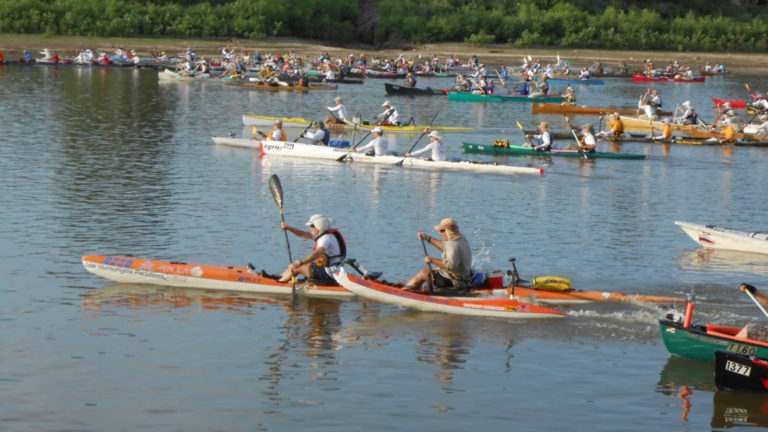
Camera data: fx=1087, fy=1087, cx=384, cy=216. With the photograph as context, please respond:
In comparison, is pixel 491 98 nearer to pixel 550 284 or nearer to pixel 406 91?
pixel 406 91

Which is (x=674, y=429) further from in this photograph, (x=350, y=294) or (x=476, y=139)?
(x=476, y=139)

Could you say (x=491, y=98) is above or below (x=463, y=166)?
above

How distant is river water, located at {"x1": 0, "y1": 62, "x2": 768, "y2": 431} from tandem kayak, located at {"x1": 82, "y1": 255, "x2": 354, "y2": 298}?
21 centimetres

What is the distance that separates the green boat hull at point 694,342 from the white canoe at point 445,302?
2648mm

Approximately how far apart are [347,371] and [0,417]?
A: 489 cm

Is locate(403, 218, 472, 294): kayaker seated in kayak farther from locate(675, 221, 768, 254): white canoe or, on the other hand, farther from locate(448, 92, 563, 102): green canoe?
locate(448, 92, 563, 102): green canoe

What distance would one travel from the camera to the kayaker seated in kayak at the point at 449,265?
61.6ft

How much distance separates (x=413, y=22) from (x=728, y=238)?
240 ft

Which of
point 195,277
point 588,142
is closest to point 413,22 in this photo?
point 588,142

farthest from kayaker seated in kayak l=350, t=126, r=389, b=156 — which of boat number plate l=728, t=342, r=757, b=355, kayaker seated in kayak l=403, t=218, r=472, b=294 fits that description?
boat number plate l=728, t=342, r=757, b=355

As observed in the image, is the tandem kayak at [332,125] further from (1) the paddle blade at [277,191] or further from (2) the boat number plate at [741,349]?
(2) the boat number plate at [741,349]

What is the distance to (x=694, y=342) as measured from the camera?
16.1 metres

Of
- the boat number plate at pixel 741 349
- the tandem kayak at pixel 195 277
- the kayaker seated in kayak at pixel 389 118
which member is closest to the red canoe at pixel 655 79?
the kayaker seated in kayak at pixel 389 118

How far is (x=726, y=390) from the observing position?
50.7 ft
